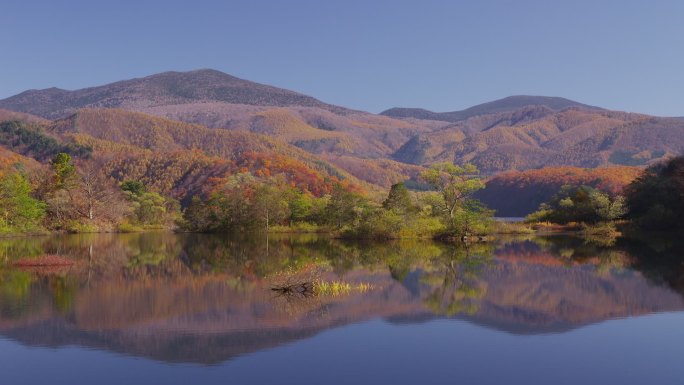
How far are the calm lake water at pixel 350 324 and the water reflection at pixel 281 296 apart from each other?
0.24ft

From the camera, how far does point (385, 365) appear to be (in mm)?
13445

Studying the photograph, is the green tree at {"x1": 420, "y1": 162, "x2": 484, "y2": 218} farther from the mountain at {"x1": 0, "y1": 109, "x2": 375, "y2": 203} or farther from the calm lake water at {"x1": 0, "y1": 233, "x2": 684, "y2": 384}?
the mountain at {"x1": 0, "y1": 109, "x2": 375, "y2": 203}

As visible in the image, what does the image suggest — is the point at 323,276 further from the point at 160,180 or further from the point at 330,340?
the point at 160,180

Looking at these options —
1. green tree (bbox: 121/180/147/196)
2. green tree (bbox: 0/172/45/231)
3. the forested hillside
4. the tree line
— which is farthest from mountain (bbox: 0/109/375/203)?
the forested hillside

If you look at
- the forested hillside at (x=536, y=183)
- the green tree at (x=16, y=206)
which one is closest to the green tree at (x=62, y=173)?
the green tree at (x=16, y=206)

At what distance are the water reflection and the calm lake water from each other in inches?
2.9

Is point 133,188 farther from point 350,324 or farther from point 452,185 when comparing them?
point 350,324

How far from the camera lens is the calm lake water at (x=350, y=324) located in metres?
13.0

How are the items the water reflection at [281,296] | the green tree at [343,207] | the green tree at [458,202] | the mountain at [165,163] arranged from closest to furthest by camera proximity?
1. the water reflection at [281,296]
2. the green tree at [458,202]
3. the green tree at [343,207]
4. the mountain at [165,163]

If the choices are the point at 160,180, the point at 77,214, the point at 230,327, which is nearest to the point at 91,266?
the point at 230,327

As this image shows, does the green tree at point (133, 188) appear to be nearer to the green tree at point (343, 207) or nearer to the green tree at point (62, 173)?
the green tree at point (62, 173)

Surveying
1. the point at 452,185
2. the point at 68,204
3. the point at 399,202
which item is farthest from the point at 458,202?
the point at 68,204

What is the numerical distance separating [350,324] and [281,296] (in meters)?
4.90

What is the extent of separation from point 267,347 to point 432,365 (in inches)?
161
